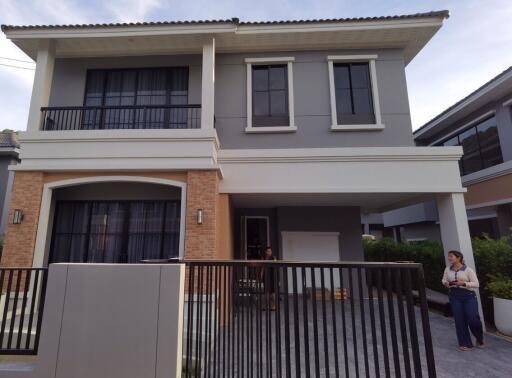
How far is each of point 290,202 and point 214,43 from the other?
14.5ft

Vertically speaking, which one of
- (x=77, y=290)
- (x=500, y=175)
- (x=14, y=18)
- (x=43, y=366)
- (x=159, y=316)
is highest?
(x=14, y=18)

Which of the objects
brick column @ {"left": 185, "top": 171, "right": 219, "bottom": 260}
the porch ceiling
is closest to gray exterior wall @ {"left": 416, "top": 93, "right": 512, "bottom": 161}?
the porch ceiling

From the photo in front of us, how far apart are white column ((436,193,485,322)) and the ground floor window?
6008mm

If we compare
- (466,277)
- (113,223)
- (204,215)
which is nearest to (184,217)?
(204,215)

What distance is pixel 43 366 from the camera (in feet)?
10.4

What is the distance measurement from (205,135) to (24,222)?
3.94 meters

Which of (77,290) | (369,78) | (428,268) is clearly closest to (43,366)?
(77,290)

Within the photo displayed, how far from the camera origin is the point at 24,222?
19.1 feet

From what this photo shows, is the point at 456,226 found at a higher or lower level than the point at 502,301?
higher

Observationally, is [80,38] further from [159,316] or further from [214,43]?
[159,316]

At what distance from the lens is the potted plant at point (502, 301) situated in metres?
5.61

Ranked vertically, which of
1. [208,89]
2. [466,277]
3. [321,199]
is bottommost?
[466,277]

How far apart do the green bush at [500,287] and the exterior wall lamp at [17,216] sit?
9437mm

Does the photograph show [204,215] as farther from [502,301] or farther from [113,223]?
[502,301]
